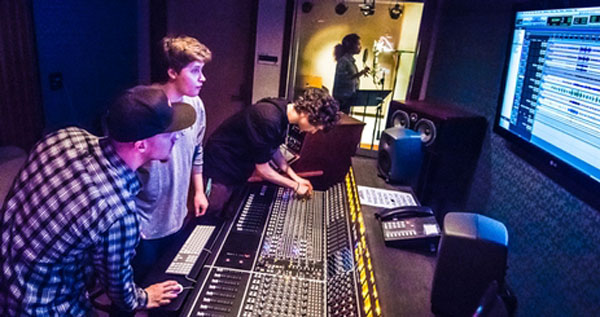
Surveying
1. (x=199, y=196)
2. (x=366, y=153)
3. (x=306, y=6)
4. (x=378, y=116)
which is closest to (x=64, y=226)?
(x=199, y=196)

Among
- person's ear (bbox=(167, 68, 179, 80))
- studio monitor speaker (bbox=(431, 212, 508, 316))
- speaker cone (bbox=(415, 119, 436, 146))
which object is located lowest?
studio monitor speaker (bbox=(431, 212, 508, 316))

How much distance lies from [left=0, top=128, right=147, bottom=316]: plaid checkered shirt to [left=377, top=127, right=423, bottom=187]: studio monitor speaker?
126 centimetres

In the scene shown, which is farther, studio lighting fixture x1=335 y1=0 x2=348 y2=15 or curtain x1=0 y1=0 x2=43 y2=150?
studio lighting fixture x1=335 y1=0 x2=348 y2=15

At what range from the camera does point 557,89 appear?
1.46 meters

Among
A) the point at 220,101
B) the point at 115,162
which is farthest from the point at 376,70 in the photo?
the point at 115,162

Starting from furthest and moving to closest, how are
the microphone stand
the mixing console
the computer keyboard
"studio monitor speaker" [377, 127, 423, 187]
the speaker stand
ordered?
1. the microphone stand
2. the speaker stand
3. "studio monitor speaker" [377, 127, 423, 187]
4. the computer keyboard
5. the mixing console

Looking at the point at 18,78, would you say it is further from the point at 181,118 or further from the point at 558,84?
the point at 558,84

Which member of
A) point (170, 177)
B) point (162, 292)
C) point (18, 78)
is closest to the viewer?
point (162, 292)

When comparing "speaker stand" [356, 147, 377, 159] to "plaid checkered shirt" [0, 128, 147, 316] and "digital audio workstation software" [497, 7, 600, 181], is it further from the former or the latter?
"plaid checkered shirt" [0, 128, 147, 316]

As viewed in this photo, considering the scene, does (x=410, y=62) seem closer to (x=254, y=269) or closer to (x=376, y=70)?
(x=376, y=70)

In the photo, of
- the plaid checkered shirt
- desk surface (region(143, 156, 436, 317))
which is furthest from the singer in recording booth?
the plaid checkered shirt

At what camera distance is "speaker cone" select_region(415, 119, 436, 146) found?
2.21 m

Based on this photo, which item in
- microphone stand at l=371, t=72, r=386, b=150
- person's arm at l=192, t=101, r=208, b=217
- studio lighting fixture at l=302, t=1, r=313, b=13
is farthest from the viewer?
microphone stand at l=371, t=72, r=386, b=150

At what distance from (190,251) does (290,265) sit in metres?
0.38
